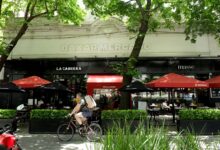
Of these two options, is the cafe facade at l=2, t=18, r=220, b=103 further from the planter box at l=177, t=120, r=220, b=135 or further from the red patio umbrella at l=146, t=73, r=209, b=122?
the planter box at l=177, t=120, r=220, b=135

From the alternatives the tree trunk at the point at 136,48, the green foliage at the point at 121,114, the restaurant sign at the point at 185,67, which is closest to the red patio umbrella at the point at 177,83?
the tree trunk at the point at 136,48

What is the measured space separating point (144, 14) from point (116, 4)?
5.06 ft

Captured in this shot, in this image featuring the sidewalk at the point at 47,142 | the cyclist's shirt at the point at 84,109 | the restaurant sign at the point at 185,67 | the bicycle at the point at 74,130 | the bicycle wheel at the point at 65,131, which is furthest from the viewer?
the restaurant sign at the point at 185,67

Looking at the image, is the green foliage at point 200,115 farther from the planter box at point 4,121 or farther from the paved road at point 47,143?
the planter box at point 4,121

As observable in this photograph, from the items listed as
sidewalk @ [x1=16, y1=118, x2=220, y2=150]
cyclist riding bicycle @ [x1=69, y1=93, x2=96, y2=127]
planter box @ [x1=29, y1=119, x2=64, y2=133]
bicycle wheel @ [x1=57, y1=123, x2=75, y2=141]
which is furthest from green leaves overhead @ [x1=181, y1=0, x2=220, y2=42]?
planter box @ [x1=29, y1=119, x2=64, y2=133]

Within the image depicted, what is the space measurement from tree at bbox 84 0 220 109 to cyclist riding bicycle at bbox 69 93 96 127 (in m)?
2.72

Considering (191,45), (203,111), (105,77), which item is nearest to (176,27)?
(191,45)

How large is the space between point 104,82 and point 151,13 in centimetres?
491

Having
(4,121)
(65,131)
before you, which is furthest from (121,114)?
(4,121)

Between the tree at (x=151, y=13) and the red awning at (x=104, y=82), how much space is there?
91.7 inches

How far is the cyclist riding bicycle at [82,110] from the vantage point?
1282 centimetres

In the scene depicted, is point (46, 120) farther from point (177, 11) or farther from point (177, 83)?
point (177, 11)

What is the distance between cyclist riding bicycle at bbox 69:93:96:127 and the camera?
12.8 meters

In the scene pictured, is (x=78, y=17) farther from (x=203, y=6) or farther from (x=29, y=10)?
(x=203, y=6)
